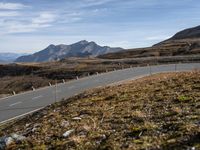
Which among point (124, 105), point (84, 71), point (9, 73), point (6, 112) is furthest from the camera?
point (9, 73)

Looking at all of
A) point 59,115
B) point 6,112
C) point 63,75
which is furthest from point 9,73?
point 59,115

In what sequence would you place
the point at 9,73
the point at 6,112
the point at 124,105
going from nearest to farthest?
the point at 124,105, the point at 6,112, the point at 9,73

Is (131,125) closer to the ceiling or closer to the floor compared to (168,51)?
closer to the ceiling

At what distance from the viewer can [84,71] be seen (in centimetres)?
7831

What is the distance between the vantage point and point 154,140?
8969 mm

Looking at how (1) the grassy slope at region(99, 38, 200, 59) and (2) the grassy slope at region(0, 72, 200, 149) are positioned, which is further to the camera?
(1) the grassy slope at region(99, 38, 200, 59)

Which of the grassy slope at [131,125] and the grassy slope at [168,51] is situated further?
the grassy slope at [168,51]

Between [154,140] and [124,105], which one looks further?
[124,105]

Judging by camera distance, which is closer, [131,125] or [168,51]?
[131,125]

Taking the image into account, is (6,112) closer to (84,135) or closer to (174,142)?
(84,135)

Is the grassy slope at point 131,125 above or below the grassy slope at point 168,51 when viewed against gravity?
above

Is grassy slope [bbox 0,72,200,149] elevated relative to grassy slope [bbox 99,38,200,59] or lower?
elevated

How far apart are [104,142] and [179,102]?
424cm

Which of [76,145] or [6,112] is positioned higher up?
[76,145]
